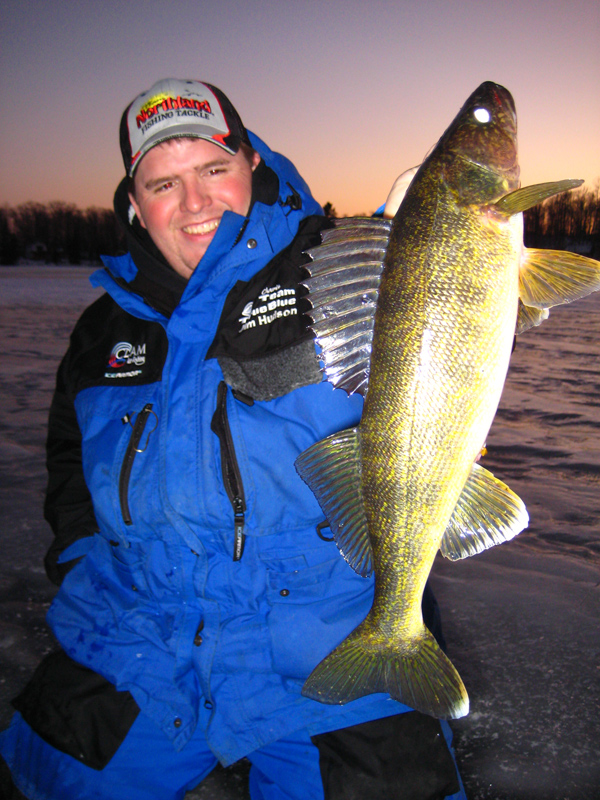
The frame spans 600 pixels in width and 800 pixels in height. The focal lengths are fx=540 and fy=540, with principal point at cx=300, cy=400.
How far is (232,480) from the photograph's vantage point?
2.00 meters

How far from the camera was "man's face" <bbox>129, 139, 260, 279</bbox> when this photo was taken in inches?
101

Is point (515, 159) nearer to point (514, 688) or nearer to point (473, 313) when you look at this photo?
point (473, 313)

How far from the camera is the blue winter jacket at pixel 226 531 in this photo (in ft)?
6.57

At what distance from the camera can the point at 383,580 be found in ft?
5.49

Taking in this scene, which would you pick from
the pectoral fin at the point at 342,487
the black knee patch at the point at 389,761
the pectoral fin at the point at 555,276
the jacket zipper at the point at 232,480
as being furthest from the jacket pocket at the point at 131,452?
the pectoral fin at the point at 555,276

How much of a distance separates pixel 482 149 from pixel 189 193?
4.90 ft

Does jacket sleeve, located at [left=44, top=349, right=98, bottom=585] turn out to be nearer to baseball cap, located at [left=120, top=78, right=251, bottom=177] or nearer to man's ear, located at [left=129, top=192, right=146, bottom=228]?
man's ear, located at [left=129, top=192, right=146, bottom=228]

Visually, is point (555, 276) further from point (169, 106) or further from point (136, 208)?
point (136, 208)

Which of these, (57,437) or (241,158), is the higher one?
(241,158)

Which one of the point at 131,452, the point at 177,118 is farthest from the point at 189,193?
the point at 131,452

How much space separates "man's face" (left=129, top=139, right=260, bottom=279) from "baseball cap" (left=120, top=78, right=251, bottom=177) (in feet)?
0.14

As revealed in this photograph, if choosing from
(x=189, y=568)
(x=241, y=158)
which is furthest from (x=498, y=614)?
(x=241, y=158)

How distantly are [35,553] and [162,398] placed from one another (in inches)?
76.6

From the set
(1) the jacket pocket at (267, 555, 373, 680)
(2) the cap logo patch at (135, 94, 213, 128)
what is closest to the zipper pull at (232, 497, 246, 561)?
(1) the jacket pocket at (267, 555, 373, 680)
